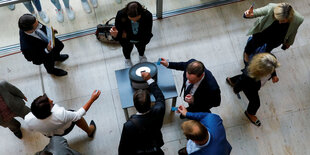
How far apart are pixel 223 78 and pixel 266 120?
0.81 metres

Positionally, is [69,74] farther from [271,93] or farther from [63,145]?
[271,93]

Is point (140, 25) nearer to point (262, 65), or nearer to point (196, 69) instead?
point (196, 69)

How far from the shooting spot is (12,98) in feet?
9.78

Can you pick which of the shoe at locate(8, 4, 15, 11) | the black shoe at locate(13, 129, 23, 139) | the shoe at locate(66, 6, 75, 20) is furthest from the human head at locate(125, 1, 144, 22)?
the shoe at locate(8, 4, 15, 11)

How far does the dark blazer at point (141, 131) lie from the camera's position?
7.57 feet

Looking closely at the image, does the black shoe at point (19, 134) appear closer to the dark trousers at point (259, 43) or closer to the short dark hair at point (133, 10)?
the short dark hair at point (133, 10)

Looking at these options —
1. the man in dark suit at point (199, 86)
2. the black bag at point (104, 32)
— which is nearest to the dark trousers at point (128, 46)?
the black bag at point (104, 32)

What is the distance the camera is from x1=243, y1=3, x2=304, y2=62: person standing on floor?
2863mm

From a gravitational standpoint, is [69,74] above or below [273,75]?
below

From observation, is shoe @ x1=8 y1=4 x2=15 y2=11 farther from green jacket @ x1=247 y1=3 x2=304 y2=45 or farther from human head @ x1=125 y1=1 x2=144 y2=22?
green jacket @ x1=247 y1=3 x2=304 y2=45

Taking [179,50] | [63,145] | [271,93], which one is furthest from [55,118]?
[271,93]

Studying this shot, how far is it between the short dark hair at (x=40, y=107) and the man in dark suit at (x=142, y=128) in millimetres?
752

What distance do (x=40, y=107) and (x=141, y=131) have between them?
951mm

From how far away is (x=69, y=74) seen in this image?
3920 millimetres
